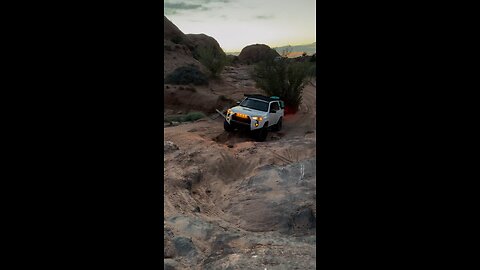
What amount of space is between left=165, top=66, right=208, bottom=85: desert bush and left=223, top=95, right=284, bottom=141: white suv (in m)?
13.2

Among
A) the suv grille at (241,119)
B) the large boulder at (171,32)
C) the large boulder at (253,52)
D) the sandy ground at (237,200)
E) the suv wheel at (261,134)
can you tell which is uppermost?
the large boulder at (171,32)

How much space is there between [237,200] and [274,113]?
6.42m

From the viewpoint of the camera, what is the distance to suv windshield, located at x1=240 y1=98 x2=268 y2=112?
1422 cm

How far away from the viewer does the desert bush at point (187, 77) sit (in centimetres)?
2694

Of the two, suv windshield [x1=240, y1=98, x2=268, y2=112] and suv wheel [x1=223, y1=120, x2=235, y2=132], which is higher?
suv windshield [x1=240, y1=98, x2=268, y2=112]

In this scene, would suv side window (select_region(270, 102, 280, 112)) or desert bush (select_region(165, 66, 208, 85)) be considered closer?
suv side window (select_region(270, 102, 280, 112))

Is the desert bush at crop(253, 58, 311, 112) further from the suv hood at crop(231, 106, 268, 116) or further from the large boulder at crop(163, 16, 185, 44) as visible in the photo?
the large boulder at crop(163, 16, 185, 44)

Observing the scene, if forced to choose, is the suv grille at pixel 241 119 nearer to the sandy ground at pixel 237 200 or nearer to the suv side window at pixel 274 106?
the sandy ground at pixel 237 200

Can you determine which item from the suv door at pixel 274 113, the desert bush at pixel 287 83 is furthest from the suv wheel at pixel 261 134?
the desert bush at pixel 287 83

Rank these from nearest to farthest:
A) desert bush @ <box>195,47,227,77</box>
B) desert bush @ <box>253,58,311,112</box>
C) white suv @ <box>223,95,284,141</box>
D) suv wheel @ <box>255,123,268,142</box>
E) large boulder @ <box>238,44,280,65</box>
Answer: white suv @ <box>223,95,284,141</box>, suv wheel @ <box>255,123,268,142</box>, desert bush @ <box>253,58,311,112</box>, desert bush @ <box>195,47,227,77</box>, large boulder @ <box>238,44,280,65</box>

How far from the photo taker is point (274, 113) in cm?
1476

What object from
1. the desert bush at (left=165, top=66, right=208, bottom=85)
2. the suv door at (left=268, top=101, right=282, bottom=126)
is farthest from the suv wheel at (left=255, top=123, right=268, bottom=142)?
the desert bush at (left=165, top=66, right=208, bottom=85)

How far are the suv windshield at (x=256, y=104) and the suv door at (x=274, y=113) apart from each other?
23 centimetres
